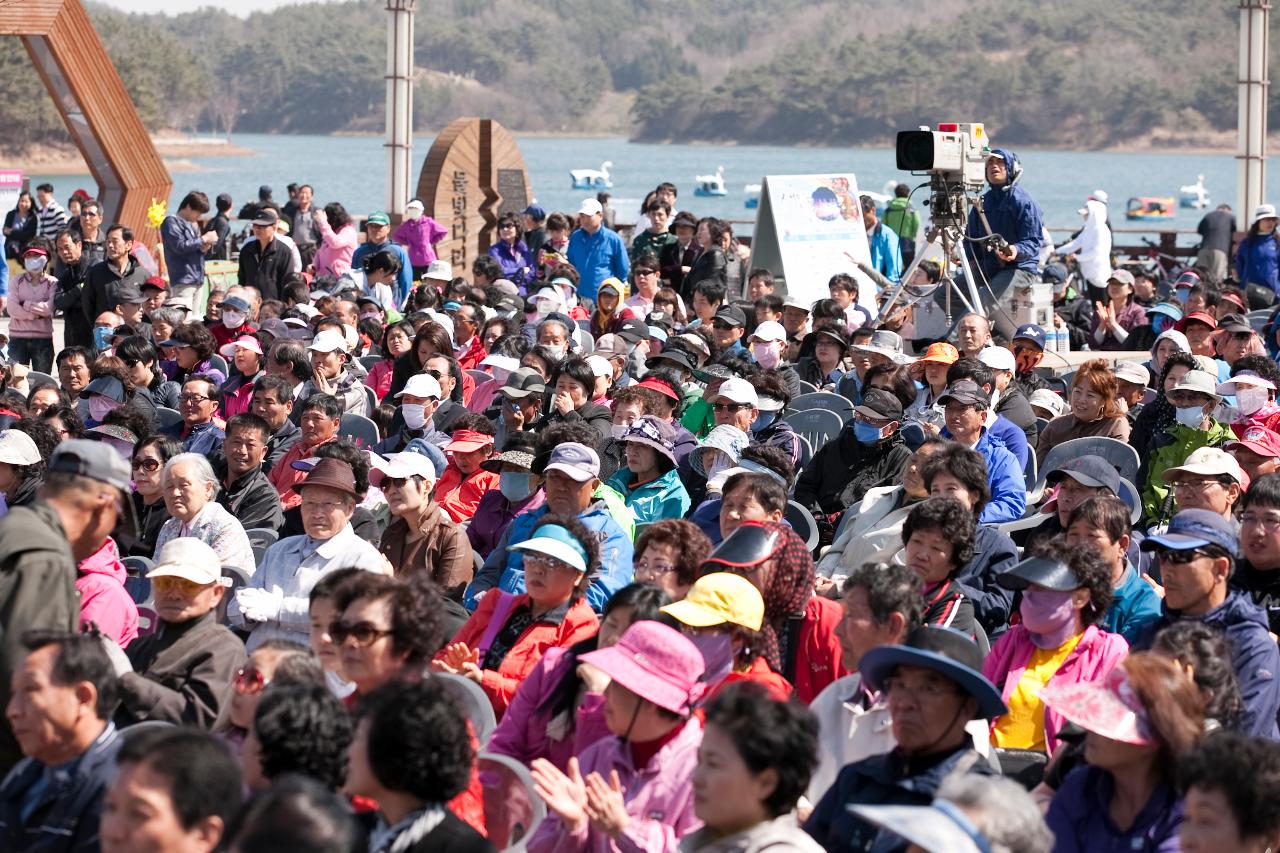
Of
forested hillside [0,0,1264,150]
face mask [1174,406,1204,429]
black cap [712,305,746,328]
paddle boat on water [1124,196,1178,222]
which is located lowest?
face mask [1174,406,1204,429]

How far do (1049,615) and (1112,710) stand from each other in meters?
1.07

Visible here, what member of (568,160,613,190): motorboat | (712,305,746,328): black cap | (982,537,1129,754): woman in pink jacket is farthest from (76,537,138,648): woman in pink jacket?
(568,160,613,190): motorboat

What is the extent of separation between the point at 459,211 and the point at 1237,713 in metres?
14.4

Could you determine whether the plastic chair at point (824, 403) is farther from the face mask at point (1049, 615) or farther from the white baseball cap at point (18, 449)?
the face mask at point (1049, 615)

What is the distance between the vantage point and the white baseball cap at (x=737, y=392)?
7.34 meters

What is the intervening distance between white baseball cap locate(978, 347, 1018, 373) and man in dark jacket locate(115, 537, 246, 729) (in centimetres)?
411

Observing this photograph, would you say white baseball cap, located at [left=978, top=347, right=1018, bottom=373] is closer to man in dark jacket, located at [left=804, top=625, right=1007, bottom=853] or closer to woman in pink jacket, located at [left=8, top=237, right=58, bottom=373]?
man in dark jacket, located at [left=804, top=625, right=1007, bottom=853]

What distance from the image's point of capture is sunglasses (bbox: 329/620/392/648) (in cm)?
399

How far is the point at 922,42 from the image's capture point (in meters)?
122

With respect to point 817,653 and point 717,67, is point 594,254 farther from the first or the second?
point 717,67

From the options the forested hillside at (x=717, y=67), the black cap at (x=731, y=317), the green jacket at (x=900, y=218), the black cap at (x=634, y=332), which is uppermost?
the forested hillside at (x=717, y=67)

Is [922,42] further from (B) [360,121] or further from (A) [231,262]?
(A) [231,262]

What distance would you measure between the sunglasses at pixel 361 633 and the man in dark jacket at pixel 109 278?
8.84 meters

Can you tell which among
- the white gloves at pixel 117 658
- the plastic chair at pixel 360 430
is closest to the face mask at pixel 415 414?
the plastic chair at pixel 360 430
